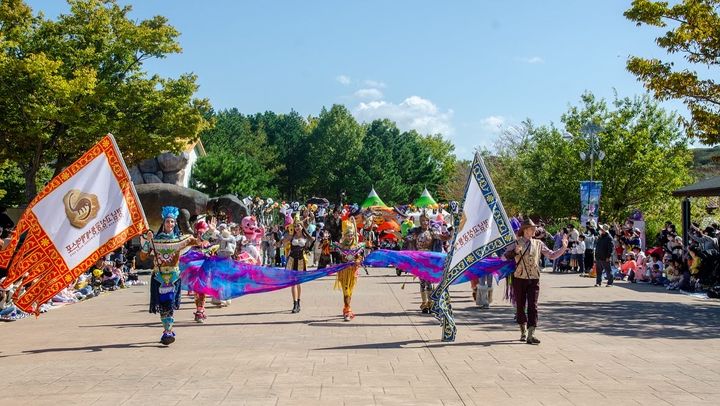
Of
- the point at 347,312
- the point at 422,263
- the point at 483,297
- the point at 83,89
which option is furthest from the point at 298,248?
the point at 83,89

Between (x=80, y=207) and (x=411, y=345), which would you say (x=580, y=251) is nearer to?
(x=411, y=345)

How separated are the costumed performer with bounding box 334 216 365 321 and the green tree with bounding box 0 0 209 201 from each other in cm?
1825

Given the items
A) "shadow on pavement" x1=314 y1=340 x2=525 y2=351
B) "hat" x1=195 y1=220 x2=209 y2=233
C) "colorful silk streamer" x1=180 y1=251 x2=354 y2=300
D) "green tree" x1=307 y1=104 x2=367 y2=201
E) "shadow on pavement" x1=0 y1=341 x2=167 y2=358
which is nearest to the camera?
"shadow on pavement" x1=314 y1=340 x2=525 y2=351

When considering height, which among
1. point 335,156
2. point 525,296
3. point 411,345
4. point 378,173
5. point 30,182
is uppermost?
point 335,156

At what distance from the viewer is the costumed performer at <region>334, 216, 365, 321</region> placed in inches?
568

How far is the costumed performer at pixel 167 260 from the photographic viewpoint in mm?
11664

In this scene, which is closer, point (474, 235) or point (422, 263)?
point (474, 235)

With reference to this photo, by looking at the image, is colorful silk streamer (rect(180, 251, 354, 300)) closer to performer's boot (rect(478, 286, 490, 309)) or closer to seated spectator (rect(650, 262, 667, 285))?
performer's boot (rect(478, 286, 490, 309))

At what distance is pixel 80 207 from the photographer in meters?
11.1

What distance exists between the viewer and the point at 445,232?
17156 millimetres

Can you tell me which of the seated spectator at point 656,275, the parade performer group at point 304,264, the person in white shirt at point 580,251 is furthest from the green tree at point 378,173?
the parade performer group at point 304,264

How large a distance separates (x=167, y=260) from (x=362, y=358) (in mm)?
3612

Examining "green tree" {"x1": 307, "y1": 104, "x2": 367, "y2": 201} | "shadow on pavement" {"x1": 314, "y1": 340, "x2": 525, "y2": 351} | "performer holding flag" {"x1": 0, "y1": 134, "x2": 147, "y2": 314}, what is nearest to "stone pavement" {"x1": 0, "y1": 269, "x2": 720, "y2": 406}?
"shadow on pavement" {"x1": 314, "y1": 340, "x2": 525, "y2": 351}

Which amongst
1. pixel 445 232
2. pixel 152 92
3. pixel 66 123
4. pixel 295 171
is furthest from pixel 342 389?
pixel 295 171
